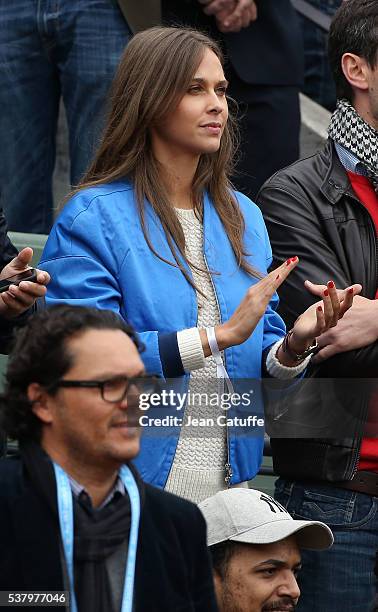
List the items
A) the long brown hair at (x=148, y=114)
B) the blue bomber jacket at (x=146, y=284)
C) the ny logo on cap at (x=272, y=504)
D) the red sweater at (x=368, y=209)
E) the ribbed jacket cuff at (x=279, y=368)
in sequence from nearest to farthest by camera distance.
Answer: the blue bomber jacket at (x=146, y=284) < the ny logo on cap at (x=272, y=504) < the ribbed jacket cuff at (x=279, y=368) < the long brown hair at (x=148, y=114) < the red sweater at (x=368, y=209)

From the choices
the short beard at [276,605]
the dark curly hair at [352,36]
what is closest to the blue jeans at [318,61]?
the dark curly hair at [352,36]

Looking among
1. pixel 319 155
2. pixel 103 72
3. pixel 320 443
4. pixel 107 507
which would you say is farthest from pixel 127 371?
pixel 103 72

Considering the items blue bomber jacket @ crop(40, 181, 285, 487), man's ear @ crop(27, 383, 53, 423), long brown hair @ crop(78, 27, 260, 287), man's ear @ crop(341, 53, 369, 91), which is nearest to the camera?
man's ear @ crop(27, 383, 53, 423)

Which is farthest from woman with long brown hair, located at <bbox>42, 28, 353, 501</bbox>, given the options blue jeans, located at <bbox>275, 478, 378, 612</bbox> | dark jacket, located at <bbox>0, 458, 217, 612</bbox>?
dark jacket, located at <bbox>0, 458, 217, 612</bbox>

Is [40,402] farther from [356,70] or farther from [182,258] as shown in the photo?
[356,70]

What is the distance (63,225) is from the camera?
4.26 meters

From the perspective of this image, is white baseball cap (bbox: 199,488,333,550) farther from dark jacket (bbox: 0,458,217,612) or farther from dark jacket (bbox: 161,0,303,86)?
dark jacket (bbox: 161,0,303,86)

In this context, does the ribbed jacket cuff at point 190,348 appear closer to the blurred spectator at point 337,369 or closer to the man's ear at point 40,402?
the blurred spectator at point 337,369

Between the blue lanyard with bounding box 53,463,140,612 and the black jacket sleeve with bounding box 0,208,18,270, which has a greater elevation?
the black jacket sleeve with bounding box 0,208,18,270

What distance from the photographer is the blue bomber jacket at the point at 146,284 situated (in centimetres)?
406

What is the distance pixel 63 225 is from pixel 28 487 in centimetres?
121

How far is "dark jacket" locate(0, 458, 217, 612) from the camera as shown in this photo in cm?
316

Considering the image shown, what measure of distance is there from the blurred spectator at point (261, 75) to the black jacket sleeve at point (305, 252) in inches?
47.7

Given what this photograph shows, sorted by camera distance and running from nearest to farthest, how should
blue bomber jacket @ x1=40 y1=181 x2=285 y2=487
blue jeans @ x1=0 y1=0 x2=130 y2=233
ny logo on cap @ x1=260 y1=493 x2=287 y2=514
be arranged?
1. blue bomber jacket @ x1=40 y1=181 x2=285 y2=487
2. ny logo on cap @ x1=260 y1=493 x2=287 y2=514
3. blue jeans @ x1=0 y1=0 x2=130 y2=233
